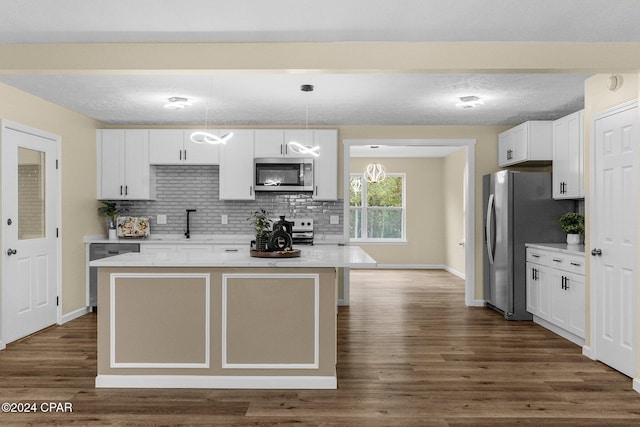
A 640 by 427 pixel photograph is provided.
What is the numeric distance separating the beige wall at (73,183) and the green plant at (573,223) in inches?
219

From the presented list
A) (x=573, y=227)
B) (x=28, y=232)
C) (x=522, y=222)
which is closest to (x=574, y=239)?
(x=573, y=227)

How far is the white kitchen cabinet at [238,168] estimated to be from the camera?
626 cm

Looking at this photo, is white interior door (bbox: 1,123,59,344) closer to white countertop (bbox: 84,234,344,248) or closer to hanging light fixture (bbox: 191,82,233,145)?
white countertop (bbox: 84,234,344,248)

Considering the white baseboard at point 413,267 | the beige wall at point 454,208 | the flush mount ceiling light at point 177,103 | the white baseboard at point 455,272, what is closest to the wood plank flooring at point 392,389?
the flush mount ceiling light at point 177,103

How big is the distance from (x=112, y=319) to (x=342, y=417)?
1765mm

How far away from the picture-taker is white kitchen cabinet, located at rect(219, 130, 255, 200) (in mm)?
6262

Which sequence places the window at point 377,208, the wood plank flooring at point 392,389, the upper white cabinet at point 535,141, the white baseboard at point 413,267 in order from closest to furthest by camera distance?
1. the wood plank flooring at point 392,389
2. the upper white cabinet at point 535,141
3. the white baseboard at point 413,267
4. the window at point 377,208

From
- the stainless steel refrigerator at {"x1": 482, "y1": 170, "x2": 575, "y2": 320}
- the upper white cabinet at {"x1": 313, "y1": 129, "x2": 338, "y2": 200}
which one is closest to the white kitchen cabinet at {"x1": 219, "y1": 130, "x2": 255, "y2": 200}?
the upper white cabinet at {"x1": 313, "y1": 129, "x2": 338, "y2": 200}

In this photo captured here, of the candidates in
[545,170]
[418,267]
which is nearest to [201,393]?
[545,170]

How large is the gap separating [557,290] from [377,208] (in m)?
6.09

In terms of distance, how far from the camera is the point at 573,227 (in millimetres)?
5223

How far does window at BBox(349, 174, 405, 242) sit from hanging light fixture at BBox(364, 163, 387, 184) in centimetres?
58

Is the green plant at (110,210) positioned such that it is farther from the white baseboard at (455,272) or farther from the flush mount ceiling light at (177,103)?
the white baseboard at (455,272)

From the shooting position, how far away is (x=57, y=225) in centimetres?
533
